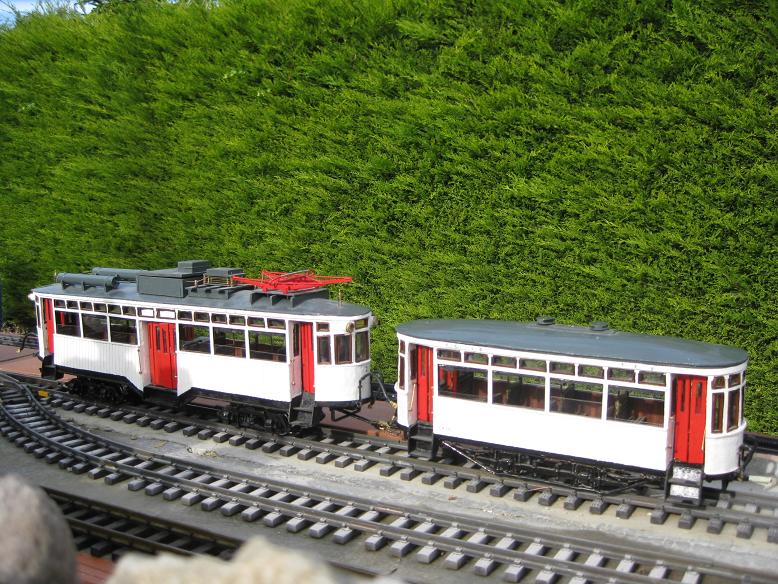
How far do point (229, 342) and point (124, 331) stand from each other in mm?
2551

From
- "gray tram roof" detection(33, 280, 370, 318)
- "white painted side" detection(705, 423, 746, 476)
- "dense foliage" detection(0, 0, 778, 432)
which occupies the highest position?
"dense foliage" detection(0, 0, 778, 432)

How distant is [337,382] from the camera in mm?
12016

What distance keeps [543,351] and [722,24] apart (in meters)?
5.88

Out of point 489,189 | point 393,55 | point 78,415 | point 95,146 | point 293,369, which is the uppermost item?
point 393,55

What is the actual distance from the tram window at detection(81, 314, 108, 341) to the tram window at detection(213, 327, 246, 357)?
2785 millimetres

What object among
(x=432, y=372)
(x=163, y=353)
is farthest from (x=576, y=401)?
(x=163, y=353)

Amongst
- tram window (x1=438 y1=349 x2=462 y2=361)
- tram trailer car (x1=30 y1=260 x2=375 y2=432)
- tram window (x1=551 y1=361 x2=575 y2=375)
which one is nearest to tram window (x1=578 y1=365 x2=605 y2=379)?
tram window (x1=551 y1=361 x2=575 y2=375)

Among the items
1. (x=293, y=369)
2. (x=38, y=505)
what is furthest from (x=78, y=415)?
(x=38, y=505)

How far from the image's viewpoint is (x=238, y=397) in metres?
12.7

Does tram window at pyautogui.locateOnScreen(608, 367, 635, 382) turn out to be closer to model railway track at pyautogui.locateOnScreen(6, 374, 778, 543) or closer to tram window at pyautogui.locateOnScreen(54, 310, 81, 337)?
model railway track at pyautogui.locateOnScreen(6, 374, 778, 543)

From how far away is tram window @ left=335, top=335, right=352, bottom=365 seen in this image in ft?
39.3

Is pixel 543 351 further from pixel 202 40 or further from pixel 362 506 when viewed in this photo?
pixel 202 40

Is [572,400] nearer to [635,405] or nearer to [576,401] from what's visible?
[576,401]

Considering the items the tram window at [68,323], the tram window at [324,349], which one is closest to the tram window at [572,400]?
the tram window at [324,349]
